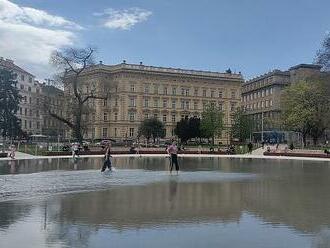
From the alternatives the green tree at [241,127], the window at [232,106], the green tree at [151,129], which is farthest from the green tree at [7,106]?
the window at [232,106]

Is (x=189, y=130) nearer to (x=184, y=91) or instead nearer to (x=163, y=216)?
(x=184, y=91)

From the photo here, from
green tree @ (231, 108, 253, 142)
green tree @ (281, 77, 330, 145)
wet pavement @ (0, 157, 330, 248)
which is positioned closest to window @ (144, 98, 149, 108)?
green tree @ (231, 108, 253, 142)

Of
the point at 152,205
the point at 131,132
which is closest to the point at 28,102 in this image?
the point at 131,132

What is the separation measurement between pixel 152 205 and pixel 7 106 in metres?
73.1

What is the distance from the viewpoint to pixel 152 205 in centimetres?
1466

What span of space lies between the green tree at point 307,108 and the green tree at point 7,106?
4589 centimetres

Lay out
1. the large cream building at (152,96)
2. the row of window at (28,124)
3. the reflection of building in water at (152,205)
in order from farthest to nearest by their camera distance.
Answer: the row of window at (28,124)
the large cream building at (152,96)
the reflection of building in water at (152,205)

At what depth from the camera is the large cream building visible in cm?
12950

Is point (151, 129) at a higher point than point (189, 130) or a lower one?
higher

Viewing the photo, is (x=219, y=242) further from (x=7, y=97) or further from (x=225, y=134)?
(x=225, y=134)

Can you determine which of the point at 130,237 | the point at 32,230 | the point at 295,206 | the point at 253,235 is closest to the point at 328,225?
the point at 253,235

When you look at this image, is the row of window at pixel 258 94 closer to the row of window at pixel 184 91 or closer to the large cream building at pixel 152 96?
the large cream building at pixel 152 96

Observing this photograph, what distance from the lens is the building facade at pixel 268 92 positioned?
473 feet

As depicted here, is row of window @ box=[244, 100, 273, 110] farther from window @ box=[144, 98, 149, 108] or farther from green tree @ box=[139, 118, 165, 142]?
green tree @ box=[139, 118, 165, 142]
